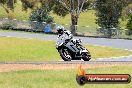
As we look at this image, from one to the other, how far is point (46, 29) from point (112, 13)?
32.5ft

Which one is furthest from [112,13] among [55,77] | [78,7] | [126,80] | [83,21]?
[126,80]

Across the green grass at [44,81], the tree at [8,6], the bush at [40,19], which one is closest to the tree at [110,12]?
the bush at [40,19]

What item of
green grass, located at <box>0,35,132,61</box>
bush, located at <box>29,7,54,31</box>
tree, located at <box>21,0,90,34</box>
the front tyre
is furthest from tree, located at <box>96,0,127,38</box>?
the front tyre

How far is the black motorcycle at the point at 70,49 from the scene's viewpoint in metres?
14.5

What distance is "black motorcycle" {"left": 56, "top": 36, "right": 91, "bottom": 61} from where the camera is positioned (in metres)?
14.5

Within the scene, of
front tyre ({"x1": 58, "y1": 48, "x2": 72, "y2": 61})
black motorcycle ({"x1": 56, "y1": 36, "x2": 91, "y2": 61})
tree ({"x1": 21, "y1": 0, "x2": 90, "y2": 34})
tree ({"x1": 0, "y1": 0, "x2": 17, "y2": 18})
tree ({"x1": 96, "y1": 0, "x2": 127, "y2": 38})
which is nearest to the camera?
black motorcycle ({"x1": 56, "y1": 36, "x2": 91, "y2": 61})

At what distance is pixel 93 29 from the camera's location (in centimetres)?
4481

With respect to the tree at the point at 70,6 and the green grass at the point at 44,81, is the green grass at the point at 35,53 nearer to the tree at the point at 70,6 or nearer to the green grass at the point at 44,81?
the green grass at the point at 44,81

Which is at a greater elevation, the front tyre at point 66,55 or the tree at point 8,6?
the front tyre at point 66,55

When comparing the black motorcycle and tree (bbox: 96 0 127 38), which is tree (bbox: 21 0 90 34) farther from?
the black motorcycle

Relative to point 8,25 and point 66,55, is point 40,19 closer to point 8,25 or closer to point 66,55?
point 8,25

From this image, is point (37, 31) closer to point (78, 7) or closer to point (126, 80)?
point (78, 7)

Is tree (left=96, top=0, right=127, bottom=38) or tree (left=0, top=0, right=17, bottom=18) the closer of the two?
tree (left=96, top=0, right=127, bottom=38)

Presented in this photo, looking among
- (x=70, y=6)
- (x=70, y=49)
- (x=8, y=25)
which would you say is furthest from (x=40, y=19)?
(x=70, y=49)
